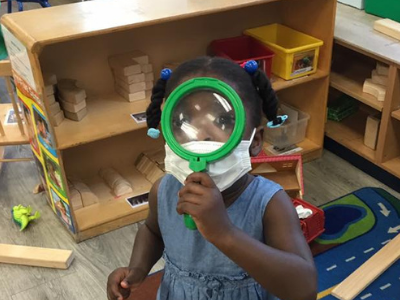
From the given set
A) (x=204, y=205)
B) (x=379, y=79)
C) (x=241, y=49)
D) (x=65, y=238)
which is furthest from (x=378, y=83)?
(x=204, y=205)

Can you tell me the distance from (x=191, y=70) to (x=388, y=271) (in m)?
1.26

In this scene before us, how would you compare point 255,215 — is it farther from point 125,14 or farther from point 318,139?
point 318,139

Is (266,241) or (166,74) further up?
(166,74)

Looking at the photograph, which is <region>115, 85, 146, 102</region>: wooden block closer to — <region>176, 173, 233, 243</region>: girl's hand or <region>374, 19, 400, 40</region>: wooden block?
<region>374, 19, 400, 40</region>: wooden block

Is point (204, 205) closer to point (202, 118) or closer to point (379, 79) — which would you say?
point (202, 118)

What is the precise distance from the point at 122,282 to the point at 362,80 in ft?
5.68

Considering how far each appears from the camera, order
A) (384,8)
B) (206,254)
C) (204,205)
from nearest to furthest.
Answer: (204,205) → (206,254) → (384,8)

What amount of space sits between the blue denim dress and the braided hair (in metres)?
0.14

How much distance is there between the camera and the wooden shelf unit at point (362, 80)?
214cm

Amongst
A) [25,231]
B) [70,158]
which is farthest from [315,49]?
[25,231]

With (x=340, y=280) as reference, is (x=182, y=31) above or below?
above

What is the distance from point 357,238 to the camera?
79.3 inches

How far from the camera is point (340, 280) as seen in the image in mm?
1823

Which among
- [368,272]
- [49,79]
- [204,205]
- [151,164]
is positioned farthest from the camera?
[151,164]
